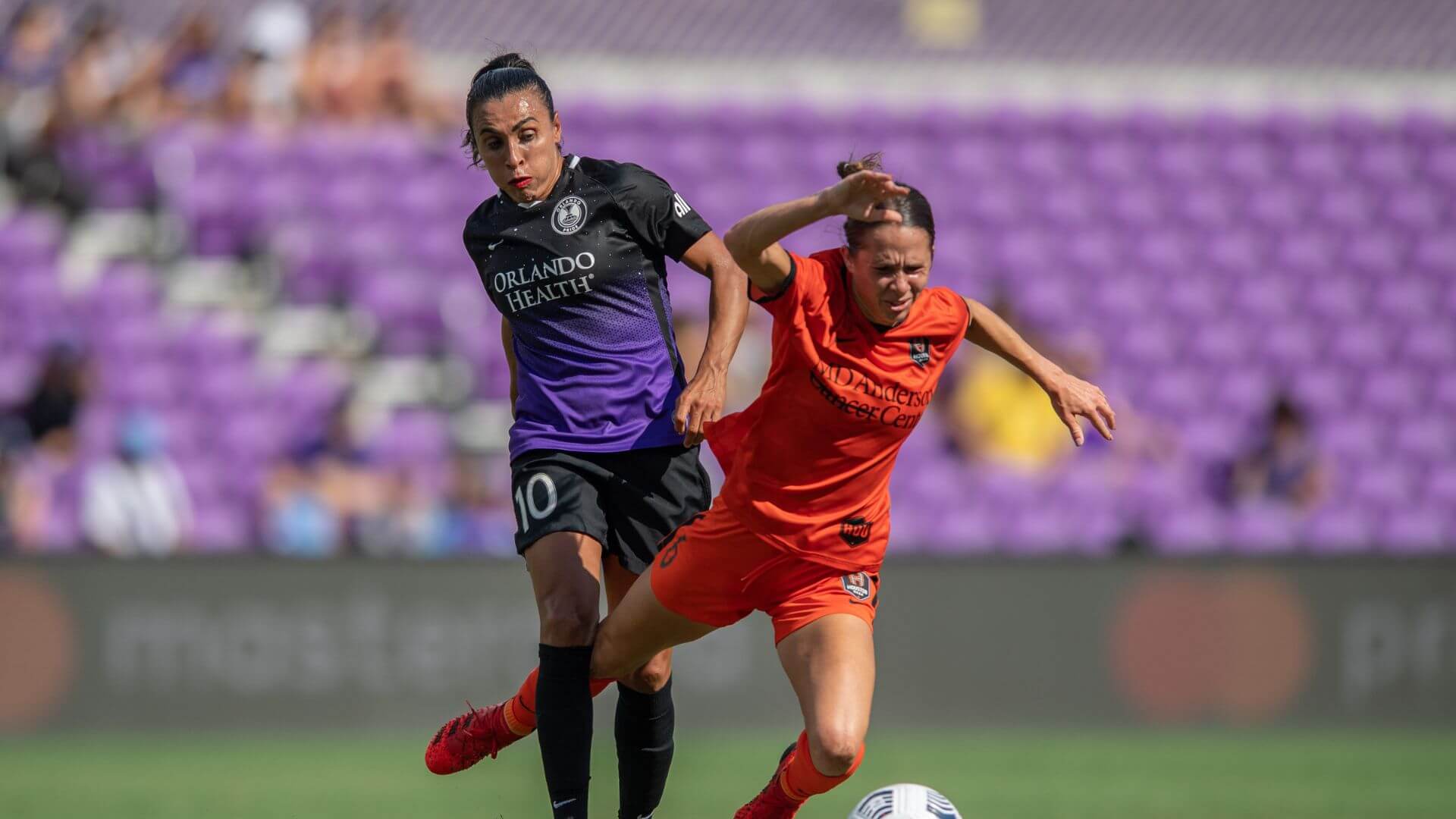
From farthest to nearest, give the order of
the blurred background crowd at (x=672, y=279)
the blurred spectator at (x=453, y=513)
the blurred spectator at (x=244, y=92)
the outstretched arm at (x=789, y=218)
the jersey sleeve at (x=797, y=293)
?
the blurred spectator at (x=244, y=92) → the blurred background crowd at (x=672, y=279) → the blurred spectator at (x=453, y=513) → the jersey sleeve at (x=797, y=293) → the outstretched arm at (x=789, y=218)

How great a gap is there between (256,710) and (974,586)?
4.21m

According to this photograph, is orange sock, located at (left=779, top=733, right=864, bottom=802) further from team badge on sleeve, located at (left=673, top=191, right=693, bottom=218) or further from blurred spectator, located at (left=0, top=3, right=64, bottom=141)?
blurred spectator, located at (left=0, top=3, right=64, bottom=141)

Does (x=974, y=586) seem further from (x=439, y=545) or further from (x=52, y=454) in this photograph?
(x=52, y=454)

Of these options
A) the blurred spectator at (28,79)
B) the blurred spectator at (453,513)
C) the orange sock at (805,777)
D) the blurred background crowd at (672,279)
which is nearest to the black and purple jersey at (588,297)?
the orange sock at (805,777)

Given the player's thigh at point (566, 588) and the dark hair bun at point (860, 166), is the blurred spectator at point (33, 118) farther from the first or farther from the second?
the dark hair bun at point (860, 166)

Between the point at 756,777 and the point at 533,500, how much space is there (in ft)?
11.4

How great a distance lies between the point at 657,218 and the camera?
5988mm

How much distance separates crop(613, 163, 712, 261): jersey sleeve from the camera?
19.6 feet

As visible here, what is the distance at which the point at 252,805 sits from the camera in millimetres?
7609

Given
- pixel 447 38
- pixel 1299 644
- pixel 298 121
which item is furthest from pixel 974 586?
pixel 447 38

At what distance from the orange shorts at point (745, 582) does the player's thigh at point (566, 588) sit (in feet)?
0.72

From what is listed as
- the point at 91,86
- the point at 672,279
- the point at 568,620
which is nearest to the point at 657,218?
the point at 568,620

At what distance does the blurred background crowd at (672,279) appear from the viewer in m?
12.4

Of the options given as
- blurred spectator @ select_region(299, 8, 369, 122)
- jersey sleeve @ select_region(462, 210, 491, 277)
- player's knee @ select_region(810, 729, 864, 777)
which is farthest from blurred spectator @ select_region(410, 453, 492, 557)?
player's knee @ select_region(810, 729, 864, 777)
